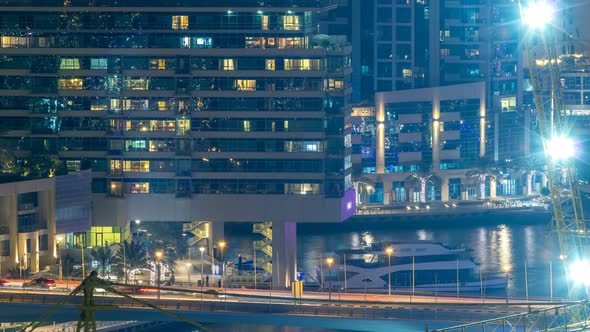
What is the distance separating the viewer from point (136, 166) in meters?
87.3

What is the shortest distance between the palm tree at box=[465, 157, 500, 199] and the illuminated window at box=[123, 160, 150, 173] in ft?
94.0

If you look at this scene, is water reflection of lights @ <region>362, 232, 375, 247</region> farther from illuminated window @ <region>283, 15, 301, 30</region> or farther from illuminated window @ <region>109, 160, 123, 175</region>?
illuminated window @ <region>283, 15, 301, 30</region>

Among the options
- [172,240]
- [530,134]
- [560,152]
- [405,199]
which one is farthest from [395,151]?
[560,152]

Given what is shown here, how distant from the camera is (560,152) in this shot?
237ft

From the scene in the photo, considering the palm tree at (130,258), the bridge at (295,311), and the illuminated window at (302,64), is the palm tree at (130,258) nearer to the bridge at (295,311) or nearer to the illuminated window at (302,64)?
the illuminated window at (302,64)

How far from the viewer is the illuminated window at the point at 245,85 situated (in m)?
85.4

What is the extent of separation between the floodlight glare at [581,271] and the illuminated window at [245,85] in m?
15.8

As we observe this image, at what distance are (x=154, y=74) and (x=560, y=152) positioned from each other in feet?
62.5

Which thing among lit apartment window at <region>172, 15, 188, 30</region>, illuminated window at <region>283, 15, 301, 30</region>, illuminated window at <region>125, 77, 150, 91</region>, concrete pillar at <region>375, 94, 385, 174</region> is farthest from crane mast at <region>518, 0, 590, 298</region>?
concrete pillar at <region>375, 94, 385, 174</region>

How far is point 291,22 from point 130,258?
10053 millimetres

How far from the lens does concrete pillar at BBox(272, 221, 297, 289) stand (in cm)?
8412

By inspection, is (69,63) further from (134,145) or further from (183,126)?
(183,126)

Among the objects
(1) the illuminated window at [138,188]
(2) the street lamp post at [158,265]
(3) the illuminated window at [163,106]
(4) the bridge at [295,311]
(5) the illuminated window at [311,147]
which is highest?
(3) the illuminated window at [163,106]

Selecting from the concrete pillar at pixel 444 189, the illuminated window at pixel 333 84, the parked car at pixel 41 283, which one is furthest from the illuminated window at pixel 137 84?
the concrete pillar at pixel 444 189
